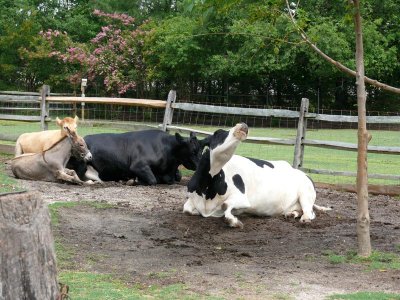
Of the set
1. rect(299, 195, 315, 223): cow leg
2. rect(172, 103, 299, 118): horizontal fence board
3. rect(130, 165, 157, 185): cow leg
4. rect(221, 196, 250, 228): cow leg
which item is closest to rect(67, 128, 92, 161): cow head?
rect(130, 165, 157, 185): cow leg

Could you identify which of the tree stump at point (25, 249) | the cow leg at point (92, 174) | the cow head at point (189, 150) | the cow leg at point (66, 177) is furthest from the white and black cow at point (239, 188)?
the tree stump at point (25, 249)

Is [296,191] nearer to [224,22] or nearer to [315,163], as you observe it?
[315,163]

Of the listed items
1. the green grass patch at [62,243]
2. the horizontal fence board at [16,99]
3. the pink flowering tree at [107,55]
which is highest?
the pink flowering tree at [107,55]

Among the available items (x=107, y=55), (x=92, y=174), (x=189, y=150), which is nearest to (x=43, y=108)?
(x=92, y=174)

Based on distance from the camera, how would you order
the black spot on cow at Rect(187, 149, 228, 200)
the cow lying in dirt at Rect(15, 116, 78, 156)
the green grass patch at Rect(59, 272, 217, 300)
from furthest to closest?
the cow lying in dirt at Rect(15, 116, 78, 156) → the black spot on cow at Rect(187, 149, 228, 200) → the green grass patch at Rect(59, 272, 217, 300)

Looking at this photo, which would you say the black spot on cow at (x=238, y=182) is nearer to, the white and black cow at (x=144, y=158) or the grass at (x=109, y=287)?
the grass at (x=109, y=287)

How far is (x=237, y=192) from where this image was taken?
359 inches

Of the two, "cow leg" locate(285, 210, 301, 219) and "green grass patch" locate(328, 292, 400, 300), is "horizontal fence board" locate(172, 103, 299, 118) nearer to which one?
"cow leg" locate(285, 210, 301, 219)

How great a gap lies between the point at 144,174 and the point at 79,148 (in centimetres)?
114

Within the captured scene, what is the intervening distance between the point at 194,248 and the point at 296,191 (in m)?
2.45

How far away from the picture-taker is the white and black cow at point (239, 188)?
8883 mm

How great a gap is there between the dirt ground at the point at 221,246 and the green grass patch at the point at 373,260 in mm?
93

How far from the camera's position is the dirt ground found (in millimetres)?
6125

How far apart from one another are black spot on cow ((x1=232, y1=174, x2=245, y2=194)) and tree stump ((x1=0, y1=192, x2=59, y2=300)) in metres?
5.40
